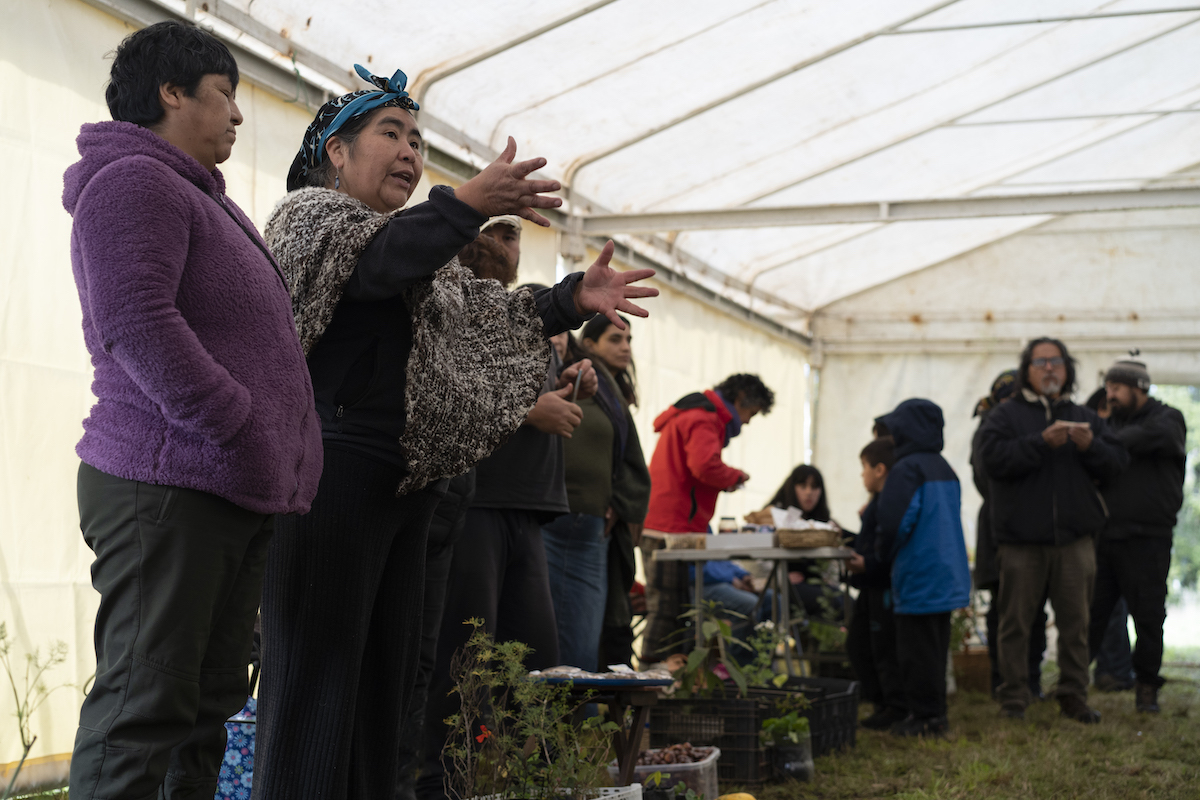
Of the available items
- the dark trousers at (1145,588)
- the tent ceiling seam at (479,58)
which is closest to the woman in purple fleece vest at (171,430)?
the tent ceiling seam at (479,58)

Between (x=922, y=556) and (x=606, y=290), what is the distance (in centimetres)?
304

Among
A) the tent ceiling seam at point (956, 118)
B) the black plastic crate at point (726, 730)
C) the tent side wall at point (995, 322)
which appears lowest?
the black plastic crate at point (726, 730)

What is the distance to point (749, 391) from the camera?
561 centimetres

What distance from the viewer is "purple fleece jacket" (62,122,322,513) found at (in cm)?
135

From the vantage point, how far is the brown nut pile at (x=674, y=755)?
114 inches

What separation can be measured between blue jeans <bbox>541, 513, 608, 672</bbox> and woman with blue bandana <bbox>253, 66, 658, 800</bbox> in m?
1.39

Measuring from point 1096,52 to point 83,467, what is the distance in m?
6.13

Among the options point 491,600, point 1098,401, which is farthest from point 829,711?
point 1098,401

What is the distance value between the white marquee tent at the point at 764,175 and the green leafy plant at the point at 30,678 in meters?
0.05

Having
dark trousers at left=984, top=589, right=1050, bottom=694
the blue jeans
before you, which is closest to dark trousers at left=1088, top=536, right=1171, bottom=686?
dark trousers at left=984, top=589, right=1050, bottom=694

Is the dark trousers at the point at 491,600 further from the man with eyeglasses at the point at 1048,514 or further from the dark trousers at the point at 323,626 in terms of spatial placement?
the man with eyeglasses at the point at 1048,514

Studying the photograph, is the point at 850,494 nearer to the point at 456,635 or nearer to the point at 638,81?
the point at 638,81

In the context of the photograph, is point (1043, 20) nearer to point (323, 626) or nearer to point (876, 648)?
point (876, 648)

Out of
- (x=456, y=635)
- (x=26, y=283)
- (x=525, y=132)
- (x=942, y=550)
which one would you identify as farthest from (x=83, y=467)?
(x=525, y=132)
